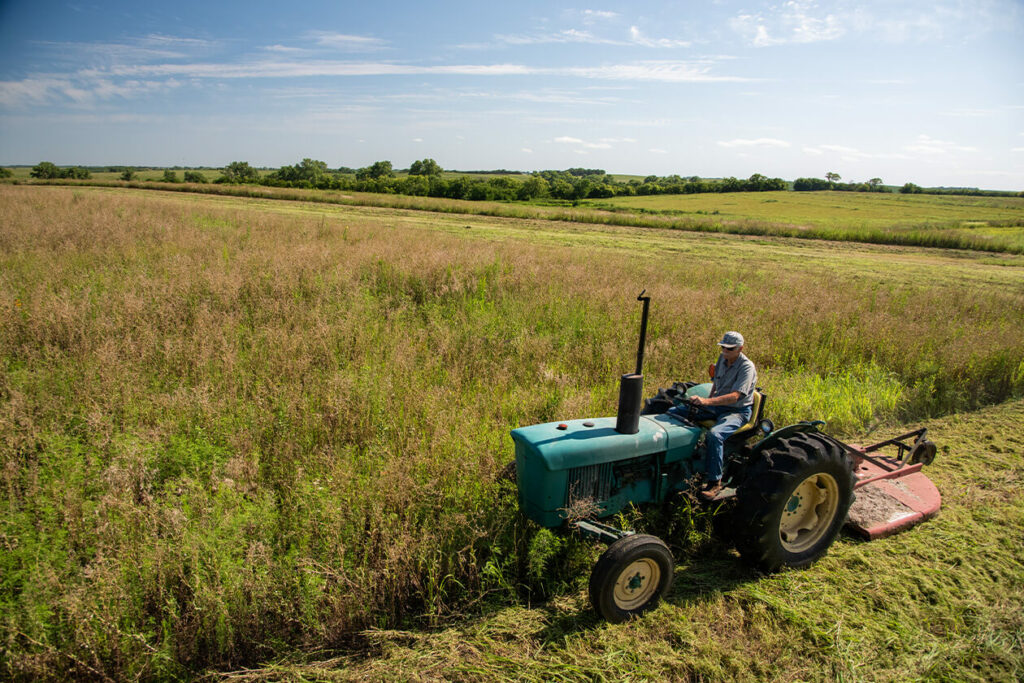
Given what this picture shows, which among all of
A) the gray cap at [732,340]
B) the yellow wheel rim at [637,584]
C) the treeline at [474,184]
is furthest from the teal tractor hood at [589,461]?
the treeline at [474,184]

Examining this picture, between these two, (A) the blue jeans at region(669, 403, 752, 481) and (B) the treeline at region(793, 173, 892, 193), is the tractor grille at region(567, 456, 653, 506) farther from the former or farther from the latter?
(B) the treeline at region(793, 173, 892, 193)

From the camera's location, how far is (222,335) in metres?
6.45

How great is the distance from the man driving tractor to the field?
1.49 feet

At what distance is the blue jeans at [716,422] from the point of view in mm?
3791

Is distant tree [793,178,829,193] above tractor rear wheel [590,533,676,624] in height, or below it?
above

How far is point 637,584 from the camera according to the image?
3.26 m

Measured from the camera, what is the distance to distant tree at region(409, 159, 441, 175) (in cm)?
8000

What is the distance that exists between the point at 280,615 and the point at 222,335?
443 centimetres

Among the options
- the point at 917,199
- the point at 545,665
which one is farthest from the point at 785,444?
the point at 917,199

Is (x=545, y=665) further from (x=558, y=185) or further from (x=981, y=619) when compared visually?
(x=558, y=185)

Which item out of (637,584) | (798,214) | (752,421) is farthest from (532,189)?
(637,584)

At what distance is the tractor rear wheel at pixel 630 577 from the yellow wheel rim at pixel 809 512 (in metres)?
1.24

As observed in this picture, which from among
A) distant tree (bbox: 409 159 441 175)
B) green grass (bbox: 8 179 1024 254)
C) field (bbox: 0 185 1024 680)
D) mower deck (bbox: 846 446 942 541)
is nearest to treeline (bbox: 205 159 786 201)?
distant tree (bbox: 409 159 441 175)

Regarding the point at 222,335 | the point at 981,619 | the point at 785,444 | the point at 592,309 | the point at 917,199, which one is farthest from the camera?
the point at 917,199
